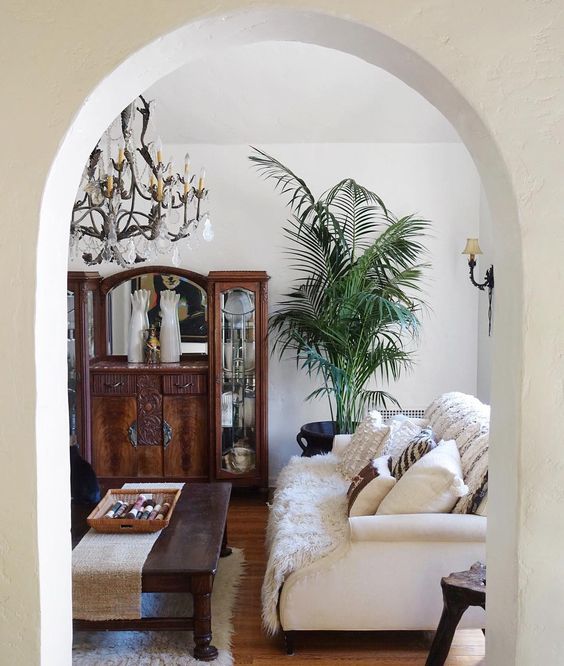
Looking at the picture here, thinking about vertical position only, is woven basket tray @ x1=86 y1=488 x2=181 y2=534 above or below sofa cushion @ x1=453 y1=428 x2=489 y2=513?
below

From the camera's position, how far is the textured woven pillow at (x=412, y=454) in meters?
3.15

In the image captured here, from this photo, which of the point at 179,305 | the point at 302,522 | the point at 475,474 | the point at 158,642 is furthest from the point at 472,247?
the point at 158,642

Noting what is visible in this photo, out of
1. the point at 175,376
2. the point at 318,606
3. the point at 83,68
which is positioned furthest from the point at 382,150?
the point at 83,68

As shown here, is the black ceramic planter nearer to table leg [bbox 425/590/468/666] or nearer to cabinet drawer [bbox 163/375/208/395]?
cabinet drawer [bbox 163/375/208/395]

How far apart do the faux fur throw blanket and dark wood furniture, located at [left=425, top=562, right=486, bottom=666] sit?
0.53 m

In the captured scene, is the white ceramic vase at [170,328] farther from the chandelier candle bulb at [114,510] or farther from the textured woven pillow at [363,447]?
the chandelier candle bulb at [114,510]

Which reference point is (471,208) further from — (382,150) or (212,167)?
(212,167)

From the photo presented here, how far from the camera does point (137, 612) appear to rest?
→ 8.69ft

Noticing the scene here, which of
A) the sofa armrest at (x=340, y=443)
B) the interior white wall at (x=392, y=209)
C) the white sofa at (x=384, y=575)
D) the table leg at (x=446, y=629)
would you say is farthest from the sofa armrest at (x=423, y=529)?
the interior white wall at (x=392, y=209)

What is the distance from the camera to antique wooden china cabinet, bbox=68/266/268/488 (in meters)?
4.91

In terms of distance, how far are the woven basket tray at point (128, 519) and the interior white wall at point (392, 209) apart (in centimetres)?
188

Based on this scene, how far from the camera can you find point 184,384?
16.3 ft

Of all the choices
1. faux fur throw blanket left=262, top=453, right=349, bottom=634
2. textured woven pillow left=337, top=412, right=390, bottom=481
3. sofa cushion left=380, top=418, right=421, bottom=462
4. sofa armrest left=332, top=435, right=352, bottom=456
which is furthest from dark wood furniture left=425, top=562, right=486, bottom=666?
sofa armrest left=332, top=435, right=352, bottom=456

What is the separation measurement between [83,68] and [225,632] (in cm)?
247
